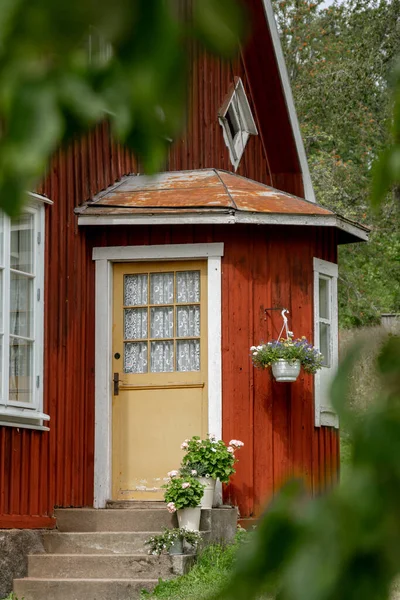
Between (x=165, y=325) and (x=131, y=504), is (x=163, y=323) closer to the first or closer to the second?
(x=165, y=325)

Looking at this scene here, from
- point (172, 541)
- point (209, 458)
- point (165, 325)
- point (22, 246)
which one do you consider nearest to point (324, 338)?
point (165, 325)

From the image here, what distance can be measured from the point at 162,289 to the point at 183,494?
75.7 inches

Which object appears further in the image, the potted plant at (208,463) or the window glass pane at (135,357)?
the window glass pane at (135,357)

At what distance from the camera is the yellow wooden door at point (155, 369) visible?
9.22 metres

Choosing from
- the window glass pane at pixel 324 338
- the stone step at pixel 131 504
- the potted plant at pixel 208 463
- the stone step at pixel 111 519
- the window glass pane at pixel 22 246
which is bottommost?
the stone step at pixel 111 519

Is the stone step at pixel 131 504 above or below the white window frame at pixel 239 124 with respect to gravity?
below

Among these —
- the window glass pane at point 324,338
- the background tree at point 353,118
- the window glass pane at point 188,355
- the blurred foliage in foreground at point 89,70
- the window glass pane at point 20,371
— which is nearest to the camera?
the blurred foliage in foreground at point 89,70

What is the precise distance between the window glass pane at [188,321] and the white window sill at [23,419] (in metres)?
1.46

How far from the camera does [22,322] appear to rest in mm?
8430

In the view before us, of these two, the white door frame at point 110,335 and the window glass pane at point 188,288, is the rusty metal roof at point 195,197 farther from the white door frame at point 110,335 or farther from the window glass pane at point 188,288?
the window glass pane at point 188,288

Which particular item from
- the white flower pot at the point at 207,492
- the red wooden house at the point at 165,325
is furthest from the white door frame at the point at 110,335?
A: the white flower pot at the point at 207,492

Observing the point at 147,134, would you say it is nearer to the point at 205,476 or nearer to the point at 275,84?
the point at 205,476

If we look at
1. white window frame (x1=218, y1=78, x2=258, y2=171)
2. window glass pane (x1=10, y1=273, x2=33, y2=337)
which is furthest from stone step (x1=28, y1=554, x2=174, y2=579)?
white window frame (x1=218, y1=78, x2=258, y2=171)

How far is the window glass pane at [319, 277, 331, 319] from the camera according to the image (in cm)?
1002
